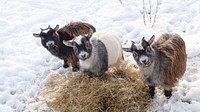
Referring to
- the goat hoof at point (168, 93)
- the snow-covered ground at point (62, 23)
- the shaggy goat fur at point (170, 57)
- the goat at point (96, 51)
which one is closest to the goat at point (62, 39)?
the snow-covered ground at point (62, 23)

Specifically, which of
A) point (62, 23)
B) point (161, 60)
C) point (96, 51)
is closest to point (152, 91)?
point (161, 60)

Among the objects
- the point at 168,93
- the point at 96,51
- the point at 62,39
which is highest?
the point at 62,39

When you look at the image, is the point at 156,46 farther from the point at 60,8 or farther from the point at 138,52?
the point at 60,8

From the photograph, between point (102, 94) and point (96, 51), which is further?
point (96, 51)

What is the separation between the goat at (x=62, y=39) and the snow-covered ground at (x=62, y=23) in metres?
0.36

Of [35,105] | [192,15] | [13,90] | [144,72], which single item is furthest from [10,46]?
[192,15]

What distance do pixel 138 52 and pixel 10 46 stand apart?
3.22 meters

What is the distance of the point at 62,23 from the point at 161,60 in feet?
10.4

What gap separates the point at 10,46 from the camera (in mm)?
7398

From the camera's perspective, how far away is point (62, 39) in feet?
21.0

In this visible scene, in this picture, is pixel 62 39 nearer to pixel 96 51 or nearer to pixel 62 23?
pixel 96 51

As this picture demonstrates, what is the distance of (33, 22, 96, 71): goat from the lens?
6.23 m

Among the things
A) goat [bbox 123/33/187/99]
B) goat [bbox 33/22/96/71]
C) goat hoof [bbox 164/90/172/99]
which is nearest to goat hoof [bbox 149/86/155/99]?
goat [bbox 123/33/187/99]

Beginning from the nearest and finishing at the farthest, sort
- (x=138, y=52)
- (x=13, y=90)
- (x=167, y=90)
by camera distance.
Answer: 1. (x=138, y=52)
2. (x=167, y=90)
3. (x=13, y=90)
